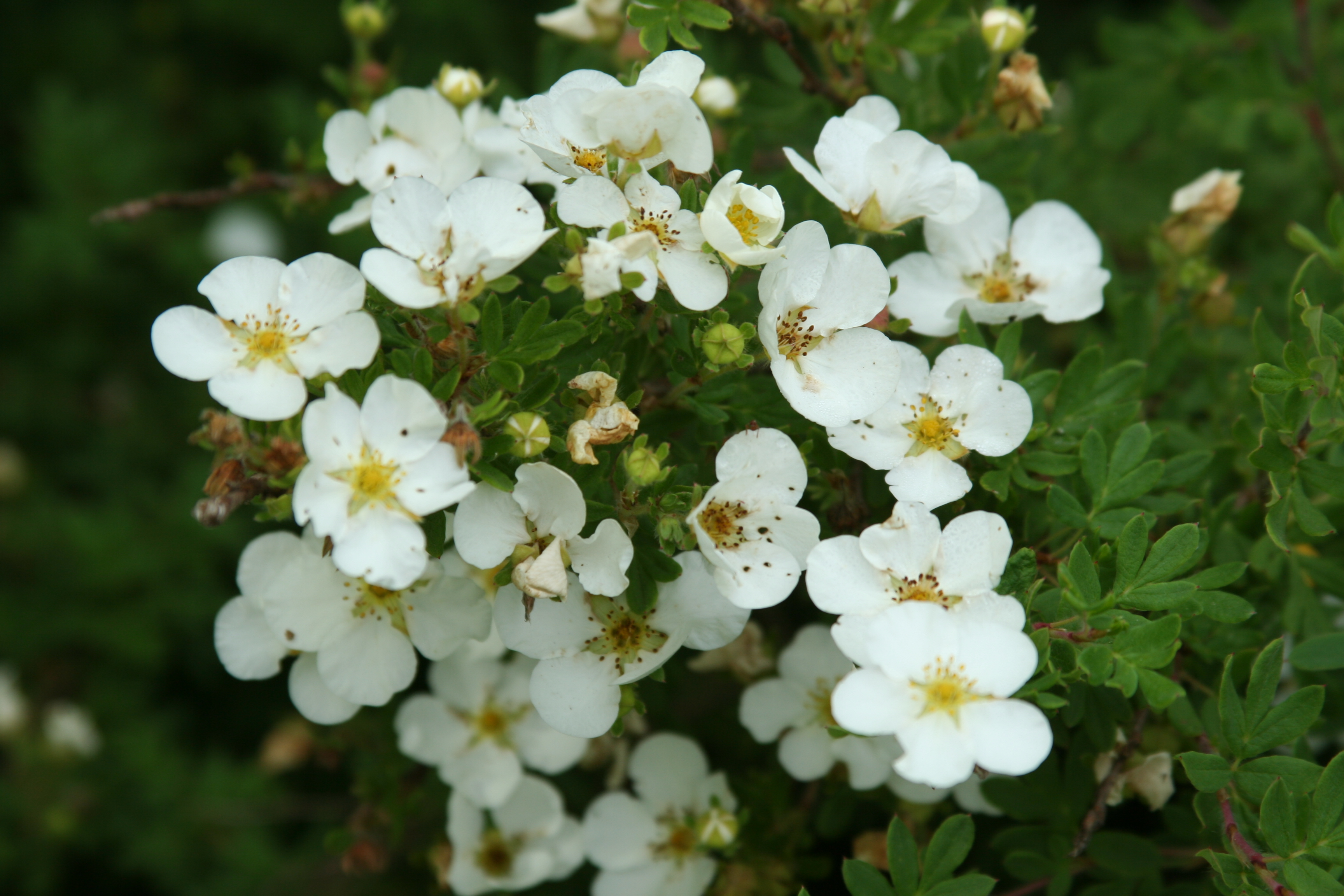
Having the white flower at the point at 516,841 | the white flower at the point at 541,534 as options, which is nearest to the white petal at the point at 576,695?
the white flower at the point at 541,534

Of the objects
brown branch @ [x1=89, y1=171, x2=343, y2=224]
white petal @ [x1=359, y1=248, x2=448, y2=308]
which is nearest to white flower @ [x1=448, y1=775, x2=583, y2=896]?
white petal @ [x1=359, y1=248, x2=448, y2=308]

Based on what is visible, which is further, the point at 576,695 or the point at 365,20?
the point at 365,20

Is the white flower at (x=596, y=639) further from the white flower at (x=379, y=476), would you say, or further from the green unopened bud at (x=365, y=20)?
the green unopened bud at (x=365, y=20)

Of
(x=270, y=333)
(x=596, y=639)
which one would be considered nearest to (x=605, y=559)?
(x=596, y=639)

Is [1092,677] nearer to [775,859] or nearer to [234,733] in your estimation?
[775,859]

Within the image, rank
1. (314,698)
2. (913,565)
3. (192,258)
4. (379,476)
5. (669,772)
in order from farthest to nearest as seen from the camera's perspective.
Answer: (192,258), (669,772), (314,698), (913,565), (379,476)

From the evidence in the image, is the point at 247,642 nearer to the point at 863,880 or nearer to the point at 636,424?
the point at 636,424

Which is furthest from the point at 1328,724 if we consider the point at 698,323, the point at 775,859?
the point at 698,323
